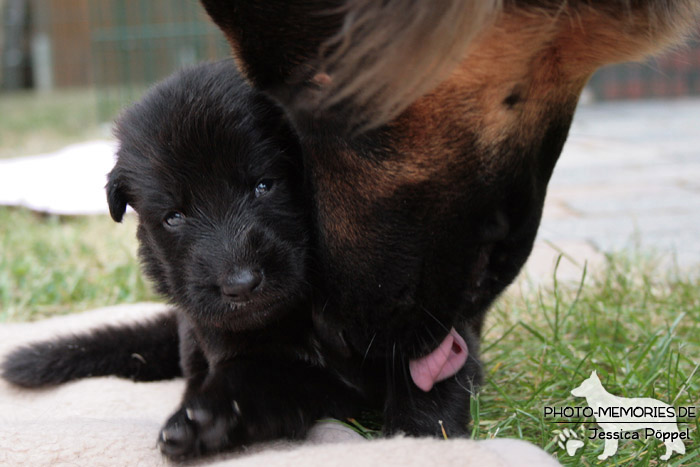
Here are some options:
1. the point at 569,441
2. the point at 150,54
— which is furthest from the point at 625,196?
the point at 150,54

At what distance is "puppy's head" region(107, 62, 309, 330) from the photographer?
1568 mm

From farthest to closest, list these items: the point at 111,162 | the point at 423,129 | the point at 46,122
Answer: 1. the point at 46,122
2. the point at 111,162
3. the point at 423,129

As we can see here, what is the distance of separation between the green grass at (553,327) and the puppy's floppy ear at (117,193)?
2.55 feet

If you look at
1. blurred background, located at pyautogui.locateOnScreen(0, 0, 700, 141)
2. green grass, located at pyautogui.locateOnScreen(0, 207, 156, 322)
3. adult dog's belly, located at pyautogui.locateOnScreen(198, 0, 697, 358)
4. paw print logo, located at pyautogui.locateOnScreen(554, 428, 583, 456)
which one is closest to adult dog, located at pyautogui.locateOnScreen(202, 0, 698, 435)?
adult dog's belly, located at pyautogui.locateOnScreen(198, 0, 697, 358)

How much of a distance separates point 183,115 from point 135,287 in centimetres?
170

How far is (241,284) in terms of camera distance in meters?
1.51

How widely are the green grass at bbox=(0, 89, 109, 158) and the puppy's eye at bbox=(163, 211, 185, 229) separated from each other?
5.77m

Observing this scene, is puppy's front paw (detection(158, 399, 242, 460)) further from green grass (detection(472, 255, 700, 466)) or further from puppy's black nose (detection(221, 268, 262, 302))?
green grass (detection(472, 255, 700, 466))

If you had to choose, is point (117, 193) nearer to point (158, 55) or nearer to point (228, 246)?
point (228, 246)

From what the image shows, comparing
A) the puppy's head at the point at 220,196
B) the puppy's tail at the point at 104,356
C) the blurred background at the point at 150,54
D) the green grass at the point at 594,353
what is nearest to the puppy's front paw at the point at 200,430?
the puppy's head at the point at 220,196

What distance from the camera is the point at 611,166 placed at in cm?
556

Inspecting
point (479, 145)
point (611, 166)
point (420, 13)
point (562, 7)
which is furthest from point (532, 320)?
point (611, 166)

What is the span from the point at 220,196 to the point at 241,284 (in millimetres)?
229

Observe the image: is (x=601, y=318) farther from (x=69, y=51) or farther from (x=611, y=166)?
(x=69, y=51)
